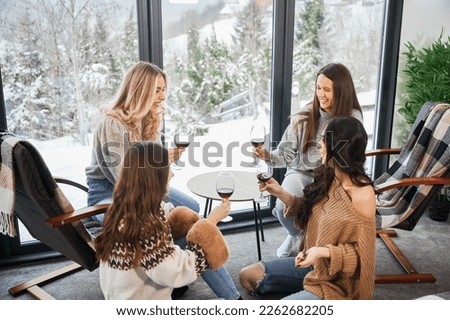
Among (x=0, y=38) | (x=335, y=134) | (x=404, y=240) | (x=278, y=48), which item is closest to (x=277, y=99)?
(x=278, y=48)

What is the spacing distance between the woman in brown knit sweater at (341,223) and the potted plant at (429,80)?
1718mm

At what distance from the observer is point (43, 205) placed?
84.5 inches

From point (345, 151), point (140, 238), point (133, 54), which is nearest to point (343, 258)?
point (345, 151)

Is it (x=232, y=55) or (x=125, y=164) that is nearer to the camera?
(x=125, y=164)

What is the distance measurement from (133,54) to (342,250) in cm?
178

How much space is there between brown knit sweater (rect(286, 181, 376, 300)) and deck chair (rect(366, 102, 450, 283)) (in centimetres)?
72

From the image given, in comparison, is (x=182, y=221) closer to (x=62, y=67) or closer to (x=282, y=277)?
(x=282, y=277)

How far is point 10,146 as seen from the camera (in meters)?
2.11

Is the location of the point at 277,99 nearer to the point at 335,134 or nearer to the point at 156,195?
the point at 335,134

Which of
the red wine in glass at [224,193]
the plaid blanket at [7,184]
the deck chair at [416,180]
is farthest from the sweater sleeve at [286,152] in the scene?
the plaid blanket at [7,184]

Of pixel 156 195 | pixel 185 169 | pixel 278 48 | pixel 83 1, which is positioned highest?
pixel 83 1

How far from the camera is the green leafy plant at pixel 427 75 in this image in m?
3.38

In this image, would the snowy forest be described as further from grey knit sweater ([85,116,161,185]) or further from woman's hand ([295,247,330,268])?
woman's hand ([295,247,330,268])

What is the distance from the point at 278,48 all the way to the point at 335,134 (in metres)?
1.49
